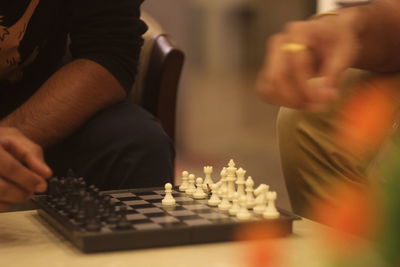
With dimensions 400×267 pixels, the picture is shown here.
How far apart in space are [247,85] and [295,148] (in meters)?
5.54

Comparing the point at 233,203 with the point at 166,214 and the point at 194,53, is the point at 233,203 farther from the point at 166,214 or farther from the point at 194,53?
the point at 194,53

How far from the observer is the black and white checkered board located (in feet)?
2.89

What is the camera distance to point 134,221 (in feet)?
3.16

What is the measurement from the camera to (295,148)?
1.50 metres

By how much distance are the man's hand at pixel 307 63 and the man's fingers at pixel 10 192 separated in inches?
20.4

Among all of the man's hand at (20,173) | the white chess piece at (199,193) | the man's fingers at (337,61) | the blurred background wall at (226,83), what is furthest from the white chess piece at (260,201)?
the blurred background wall at (226,83)

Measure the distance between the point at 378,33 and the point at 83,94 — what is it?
707 mm

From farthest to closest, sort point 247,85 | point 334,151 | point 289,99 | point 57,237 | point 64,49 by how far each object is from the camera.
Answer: point 247,85 → point 64,49 → point 334,151 → point 57,237 → point 289,99

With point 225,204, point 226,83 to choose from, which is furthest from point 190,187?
point 226,83

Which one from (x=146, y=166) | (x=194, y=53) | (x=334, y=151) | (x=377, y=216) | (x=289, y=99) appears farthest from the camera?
(x=194, y=53)

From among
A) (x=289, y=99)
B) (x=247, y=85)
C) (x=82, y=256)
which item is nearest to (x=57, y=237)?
(x=82, y=256)

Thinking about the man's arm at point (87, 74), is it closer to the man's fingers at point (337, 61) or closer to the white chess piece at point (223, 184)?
the white chess piece at point (223, 184)

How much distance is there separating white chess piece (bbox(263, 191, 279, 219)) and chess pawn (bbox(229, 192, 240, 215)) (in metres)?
0.04

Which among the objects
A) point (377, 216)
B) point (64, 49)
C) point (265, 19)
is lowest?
point (377, 216)
